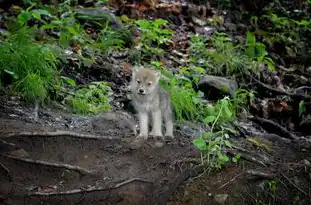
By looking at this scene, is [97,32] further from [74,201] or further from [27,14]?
[74,201]

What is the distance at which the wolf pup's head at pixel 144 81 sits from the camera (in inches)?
211

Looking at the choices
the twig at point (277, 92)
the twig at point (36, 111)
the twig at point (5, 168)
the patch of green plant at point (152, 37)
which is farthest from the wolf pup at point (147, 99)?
the twig at point (277, 92)

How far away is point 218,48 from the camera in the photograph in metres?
9.66

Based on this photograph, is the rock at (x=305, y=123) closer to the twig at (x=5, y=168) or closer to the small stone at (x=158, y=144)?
the small stone at (x=158, y=144)

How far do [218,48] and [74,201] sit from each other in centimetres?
595

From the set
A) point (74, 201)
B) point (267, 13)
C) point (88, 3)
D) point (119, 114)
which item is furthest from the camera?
point (267, 13)

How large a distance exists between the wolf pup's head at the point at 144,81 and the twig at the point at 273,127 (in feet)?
9.16

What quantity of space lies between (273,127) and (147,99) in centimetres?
297

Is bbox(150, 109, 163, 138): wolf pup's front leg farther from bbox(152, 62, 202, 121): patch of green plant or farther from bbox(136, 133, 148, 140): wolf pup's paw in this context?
bbox(152, 62, 202, 121): patch of green plant

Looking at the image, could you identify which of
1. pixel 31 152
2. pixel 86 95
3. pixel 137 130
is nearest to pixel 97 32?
pixel 86 95

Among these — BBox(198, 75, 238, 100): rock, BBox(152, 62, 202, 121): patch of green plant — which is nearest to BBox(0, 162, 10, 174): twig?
BBox(152, 62, 202, 121): patch of green plant

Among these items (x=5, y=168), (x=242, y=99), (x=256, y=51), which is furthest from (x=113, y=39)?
(x=5, y=168)

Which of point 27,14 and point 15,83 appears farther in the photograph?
point 27,14

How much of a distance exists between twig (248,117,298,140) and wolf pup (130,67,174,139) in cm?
260
